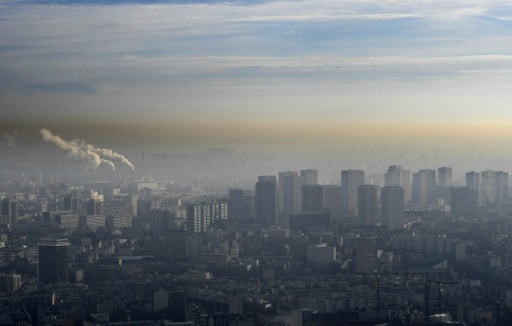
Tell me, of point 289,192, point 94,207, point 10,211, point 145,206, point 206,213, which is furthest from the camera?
point 289,192

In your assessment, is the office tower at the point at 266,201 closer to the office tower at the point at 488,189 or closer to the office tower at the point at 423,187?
the office tower at the point at 423,187

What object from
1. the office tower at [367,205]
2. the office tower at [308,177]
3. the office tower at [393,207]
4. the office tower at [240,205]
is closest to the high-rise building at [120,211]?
the office tower at [240,205]

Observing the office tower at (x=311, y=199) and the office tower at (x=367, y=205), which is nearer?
the office tower at (x=311, y=199)

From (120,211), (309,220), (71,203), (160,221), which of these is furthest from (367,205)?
(71,203)

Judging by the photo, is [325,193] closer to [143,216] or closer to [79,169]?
[143,216]

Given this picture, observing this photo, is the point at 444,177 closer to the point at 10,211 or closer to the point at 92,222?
the point at 92,222

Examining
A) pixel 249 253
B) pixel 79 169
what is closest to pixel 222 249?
pixel 249 253
